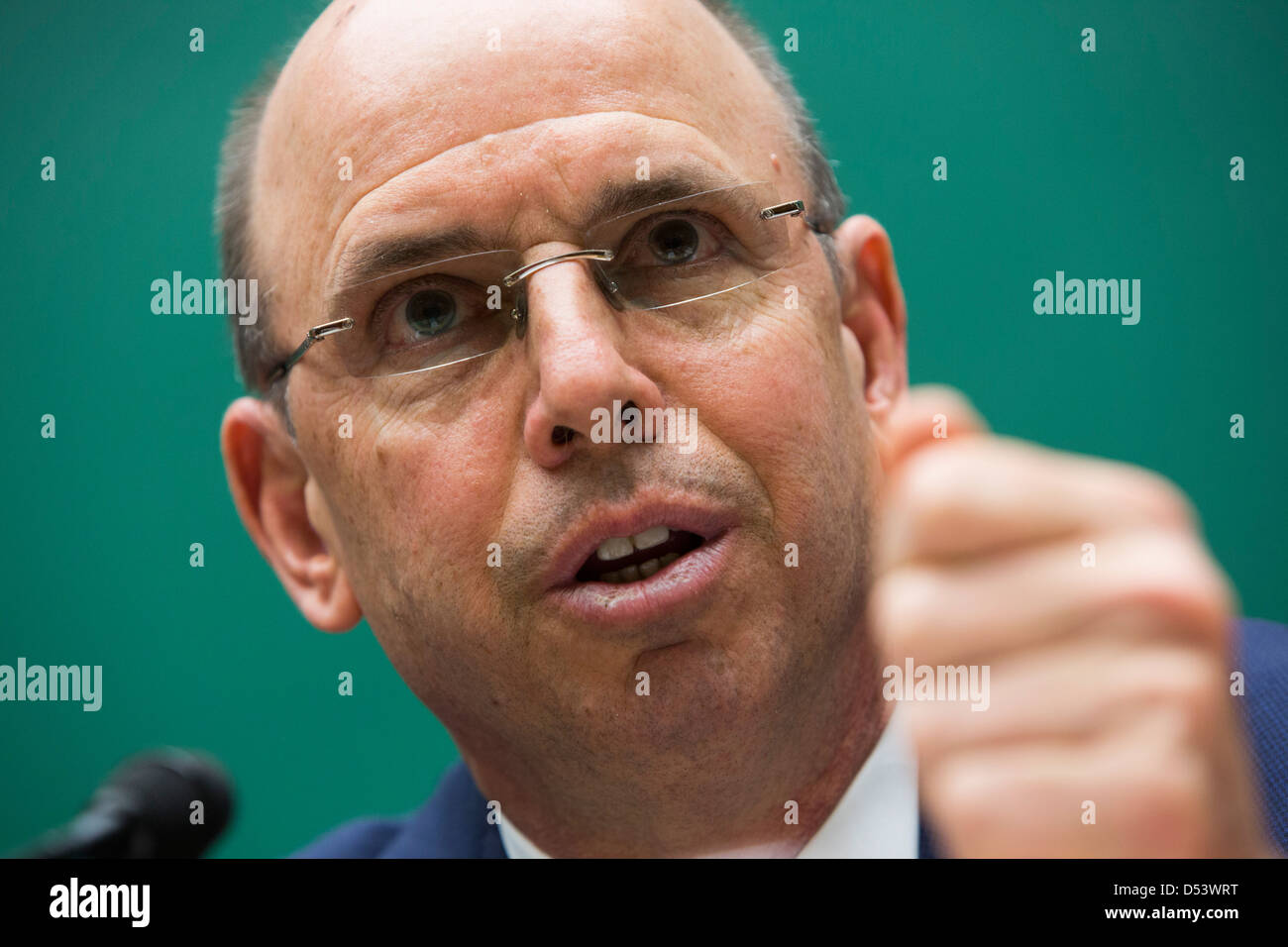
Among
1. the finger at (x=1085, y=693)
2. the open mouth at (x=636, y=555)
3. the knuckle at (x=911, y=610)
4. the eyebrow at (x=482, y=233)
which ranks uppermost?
the eyebrow at (x=482, y=233)

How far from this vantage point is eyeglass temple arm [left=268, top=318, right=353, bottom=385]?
1413 millimetres

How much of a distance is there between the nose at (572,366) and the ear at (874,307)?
395 millimetres

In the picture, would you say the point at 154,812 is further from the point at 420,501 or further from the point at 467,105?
the point at 467,105

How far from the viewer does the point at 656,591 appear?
1213 millimetres

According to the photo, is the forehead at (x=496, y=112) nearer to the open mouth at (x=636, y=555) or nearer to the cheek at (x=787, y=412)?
the cheek at (x=787, y=412)

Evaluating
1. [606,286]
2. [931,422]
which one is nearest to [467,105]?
[606,286]

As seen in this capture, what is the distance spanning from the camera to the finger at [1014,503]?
646mm

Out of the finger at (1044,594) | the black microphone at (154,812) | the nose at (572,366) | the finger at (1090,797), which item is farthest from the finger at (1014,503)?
the black microphone at (154,812)

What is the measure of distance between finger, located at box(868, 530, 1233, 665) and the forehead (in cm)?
79

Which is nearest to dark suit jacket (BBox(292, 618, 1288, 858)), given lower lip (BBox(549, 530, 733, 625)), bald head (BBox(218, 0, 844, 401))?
lower lip (BBox(549, 530, 733, 625))

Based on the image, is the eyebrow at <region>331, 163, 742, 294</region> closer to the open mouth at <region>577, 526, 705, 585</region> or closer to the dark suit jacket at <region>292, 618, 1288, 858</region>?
the open mouth at <region>577, 526, 705, 585</region>

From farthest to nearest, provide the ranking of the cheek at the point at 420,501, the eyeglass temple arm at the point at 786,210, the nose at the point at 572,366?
1. the eyeglass temple arm at the point at 786,210
2. the cheek at the point at 420,501
3. the nose at the point at 572,366
